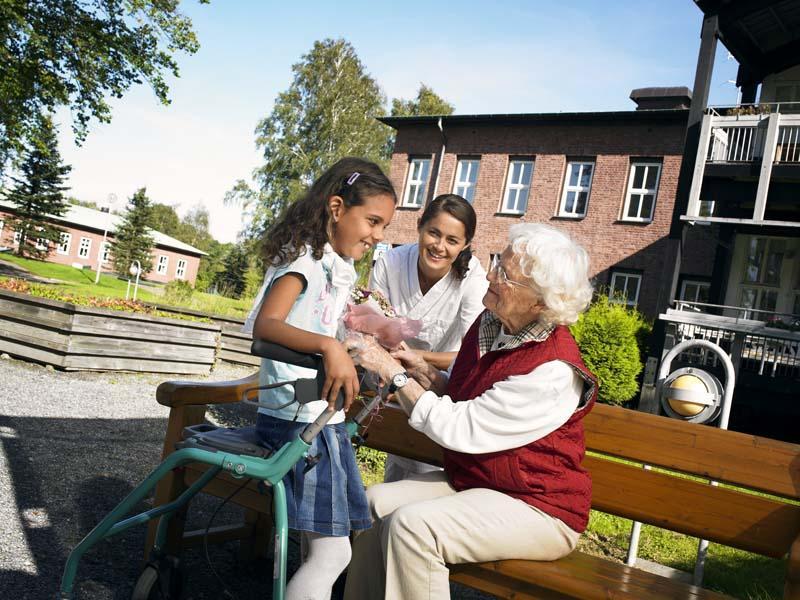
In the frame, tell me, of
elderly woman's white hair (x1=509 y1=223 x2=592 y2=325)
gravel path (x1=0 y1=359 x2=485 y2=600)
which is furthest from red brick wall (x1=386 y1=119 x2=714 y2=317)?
elderly woman's white hair (x1=509 y1=223 x2=592 y2=325)

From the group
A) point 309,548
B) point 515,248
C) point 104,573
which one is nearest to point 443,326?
point 515,248

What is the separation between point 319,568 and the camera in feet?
7.47

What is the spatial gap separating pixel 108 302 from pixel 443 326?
800 centimetres

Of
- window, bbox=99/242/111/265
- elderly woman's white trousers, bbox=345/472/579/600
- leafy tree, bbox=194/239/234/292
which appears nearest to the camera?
elderly woman's white trousers, bbox=345/472/579/600

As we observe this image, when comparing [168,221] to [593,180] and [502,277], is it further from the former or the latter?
[502,277]

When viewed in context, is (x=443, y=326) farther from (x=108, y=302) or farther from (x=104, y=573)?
(x=108, y=302)

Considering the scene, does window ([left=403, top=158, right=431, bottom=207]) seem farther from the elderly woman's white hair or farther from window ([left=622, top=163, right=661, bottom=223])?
the elderly woman's white hair

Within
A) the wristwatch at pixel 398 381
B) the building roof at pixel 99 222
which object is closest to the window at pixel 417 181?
the wristwatch at pixel 398 381

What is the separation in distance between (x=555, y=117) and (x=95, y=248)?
A: 54.4 m

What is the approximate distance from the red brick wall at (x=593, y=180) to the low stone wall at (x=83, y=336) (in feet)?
44.8

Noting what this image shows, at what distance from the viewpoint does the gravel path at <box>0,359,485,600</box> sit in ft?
10.8

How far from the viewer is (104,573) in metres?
3.35

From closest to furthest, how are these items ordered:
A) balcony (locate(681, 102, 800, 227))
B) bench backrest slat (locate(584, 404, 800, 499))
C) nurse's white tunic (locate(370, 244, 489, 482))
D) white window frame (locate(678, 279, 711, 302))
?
bench backrest slat (locate(584, 404, 800, 499)) → nurse's white tunic (locate(370, 244, 489, 482)) → balcony (locate(681, 102, 800, 227)) → white window frame (locate(678, 279, 711, 302))

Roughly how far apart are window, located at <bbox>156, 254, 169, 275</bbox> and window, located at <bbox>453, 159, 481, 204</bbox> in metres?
51.3
